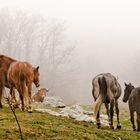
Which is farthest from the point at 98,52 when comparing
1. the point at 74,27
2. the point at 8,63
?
the point at 8,63

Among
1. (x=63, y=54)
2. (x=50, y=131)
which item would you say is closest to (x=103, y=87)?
(x=50, y=131)

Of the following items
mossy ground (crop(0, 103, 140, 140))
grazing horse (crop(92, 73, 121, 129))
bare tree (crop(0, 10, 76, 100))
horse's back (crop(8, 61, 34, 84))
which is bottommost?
mossy ground (crop(0, 103, 140, 140))

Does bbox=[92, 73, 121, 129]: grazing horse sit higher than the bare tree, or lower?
lower

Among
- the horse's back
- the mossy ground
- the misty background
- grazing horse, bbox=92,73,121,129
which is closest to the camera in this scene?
the mossy ground

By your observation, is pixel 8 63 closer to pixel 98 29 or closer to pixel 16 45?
pixel 16 45

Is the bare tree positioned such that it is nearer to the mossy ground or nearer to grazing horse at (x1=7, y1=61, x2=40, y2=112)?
grazing horse at (x1=7, y1=61, x2=40, y2=112)

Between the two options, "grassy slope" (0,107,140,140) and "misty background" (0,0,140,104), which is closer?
"grassy slope" (0,107,140,140)

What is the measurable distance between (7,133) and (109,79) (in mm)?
4717

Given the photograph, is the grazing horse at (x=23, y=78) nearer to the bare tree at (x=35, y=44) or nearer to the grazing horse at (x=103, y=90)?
the grazing horse at (x=103, y=90)

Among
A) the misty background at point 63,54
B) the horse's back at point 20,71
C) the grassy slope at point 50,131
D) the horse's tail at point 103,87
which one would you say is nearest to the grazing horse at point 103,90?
the horse's tail at point 103,87

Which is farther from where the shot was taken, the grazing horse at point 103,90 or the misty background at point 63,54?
the misty background at point 63,54

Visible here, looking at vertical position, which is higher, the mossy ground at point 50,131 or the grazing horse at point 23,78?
the grazing horse at point 23,78

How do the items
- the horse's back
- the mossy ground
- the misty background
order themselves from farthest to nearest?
the misty background < the horse's back < the mossy ground

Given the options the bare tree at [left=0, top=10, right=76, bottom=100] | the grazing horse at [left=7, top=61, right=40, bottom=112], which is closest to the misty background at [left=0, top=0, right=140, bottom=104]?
the bare tree at [left=0, top=10, right=76, bottom=100]
